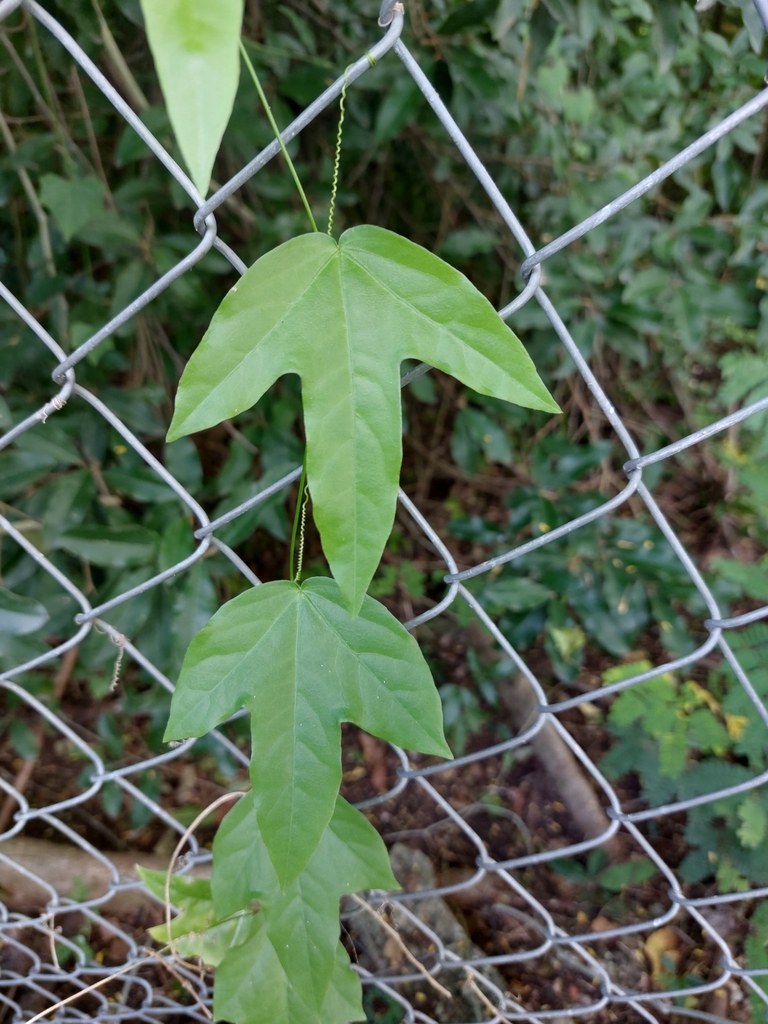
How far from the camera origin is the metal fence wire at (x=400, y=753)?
→ 378 millimetres

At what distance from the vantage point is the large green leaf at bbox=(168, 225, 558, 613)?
392mm

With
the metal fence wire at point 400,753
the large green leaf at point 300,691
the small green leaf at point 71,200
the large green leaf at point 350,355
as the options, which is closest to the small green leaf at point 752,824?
the metal fence wire at point 400,753

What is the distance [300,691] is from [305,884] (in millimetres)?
217

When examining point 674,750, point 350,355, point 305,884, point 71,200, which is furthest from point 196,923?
point 71,200

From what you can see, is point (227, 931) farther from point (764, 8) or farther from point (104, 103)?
point (104, 103)

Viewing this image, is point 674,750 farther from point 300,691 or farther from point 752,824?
point 300,691

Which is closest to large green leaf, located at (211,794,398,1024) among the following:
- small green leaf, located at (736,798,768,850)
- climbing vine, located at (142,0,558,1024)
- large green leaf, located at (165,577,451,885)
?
climbing vine, located at (142,0,558,1024)

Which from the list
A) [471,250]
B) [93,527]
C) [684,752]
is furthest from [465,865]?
[471,250]

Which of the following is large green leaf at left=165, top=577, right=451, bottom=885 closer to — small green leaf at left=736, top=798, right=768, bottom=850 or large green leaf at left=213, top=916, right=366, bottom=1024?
large green leaf at left=213, top=916, right=366, bottom=1024

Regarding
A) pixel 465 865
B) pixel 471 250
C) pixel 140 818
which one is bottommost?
pixel 465 865

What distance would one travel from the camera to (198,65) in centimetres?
27

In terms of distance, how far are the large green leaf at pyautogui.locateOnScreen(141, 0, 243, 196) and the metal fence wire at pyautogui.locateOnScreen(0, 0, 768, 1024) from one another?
68 mm

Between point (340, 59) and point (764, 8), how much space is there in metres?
1.16

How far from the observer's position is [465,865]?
1.38 metres
